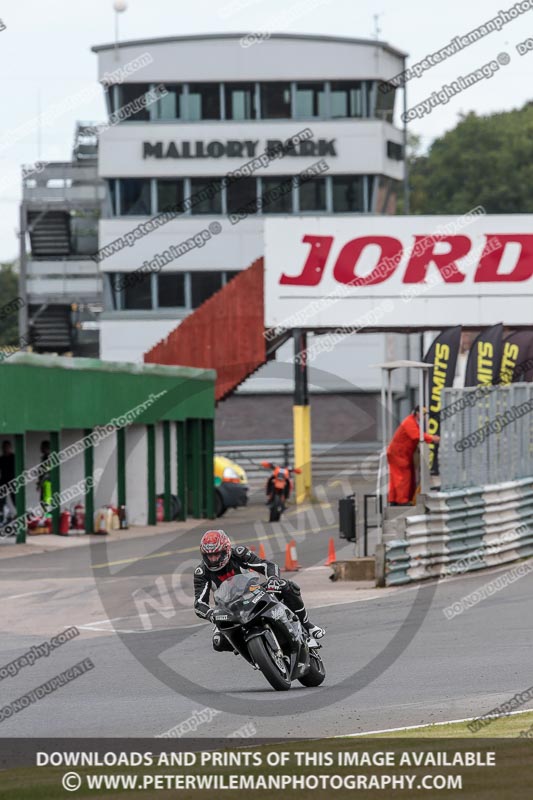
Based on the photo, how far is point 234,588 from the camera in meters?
12.1

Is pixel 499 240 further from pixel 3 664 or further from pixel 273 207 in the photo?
pixel 3 664

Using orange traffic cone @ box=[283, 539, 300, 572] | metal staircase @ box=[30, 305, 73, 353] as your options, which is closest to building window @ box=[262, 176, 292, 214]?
metal staircase @ box=[30, 305, 73, 353]

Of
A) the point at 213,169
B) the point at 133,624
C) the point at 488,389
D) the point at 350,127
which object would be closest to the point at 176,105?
the point at 213,169

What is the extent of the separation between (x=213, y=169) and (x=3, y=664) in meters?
50.0

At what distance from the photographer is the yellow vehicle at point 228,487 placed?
3997 cm

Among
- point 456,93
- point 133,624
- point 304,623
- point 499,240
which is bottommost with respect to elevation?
point 133,624

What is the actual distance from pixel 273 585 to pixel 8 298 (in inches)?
4165

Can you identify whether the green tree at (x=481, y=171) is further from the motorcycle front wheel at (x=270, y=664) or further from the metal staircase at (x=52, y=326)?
the motorcycle front wheel at (x=270, y=664)

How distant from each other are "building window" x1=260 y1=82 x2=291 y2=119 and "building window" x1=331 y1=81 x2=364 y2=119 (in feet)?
6.00

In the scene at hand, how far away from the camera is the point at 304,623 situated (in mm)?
12672

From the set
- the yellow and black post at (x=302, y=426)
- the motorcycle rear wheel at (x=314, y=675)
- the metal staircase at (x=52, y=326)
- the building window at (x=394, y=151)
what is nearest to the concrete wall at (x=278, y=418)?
the building window at (x=394, y=151)

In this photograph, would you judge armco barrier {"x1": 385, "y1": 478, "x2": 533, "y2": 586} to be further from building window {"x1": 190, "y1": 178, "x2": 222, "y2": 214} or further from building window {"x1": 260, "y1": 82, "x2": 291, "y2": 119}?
building window {"x1": 260, "y1": 82, "x2": 291, "y2": 119}

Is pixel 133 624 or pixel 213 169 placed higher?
pixel 213 169

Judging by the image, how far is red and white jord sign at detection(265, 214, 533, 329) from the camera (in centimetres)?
4234
